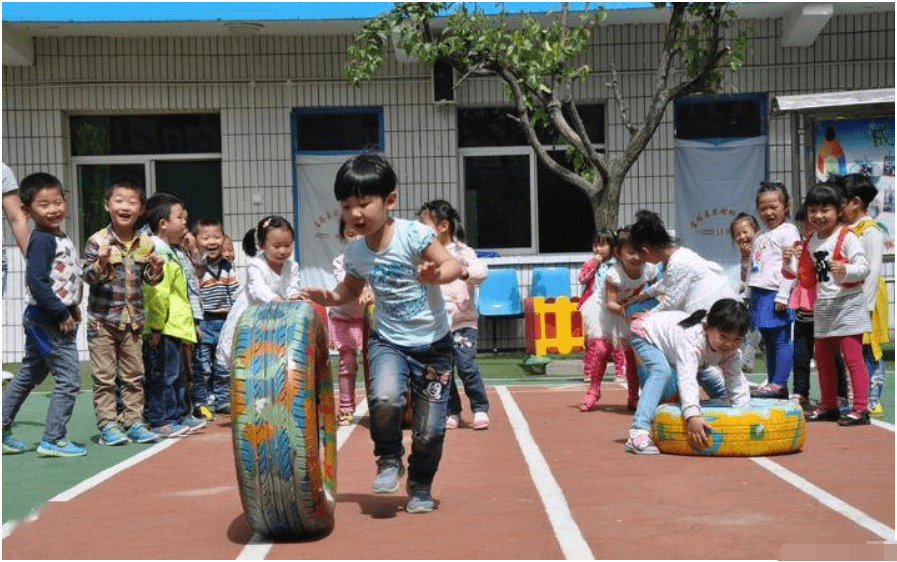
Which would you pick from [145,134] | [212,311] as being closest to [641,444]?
[212,311]

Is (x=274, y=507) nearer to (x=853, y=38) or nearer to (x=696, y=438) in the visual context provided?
(x=696, y=438)

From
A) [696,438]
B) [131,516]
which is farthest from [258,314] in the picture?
[696,438]

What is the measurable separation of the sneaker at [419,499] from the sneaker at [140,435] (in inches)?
133

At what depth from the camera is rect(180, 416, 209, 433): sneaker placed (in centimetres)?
966

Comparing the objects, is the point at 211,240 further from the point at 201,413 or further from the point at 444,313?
the point at 444,313

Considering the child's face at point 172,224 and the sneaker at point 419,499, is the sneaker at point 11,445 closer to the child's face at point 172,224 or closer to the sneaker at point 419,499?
the child's face at point 172,224

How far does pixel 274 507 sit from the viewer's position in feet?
17.4

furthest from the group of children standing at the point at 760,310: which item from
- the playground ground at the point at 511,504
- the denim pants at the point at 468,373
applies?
the denim pants at the point at 468,373

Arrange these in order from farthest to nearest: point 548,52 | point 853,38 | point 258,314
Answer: point 853,38 → point 548,52 → point 258,314

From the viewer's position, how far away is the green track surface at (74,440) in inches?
271

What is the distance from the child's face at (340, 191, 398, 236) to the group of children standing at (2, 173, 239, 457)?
293 cm

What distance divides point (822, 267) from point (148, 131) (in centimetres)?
1066

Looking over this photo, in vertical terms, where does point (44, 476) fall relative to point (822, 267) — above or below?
below

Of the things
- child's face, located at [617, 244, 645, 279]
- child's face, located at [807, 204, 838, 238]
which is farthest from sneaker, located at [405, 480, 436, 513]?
child's face, located at [617, 244, 645, 279]
